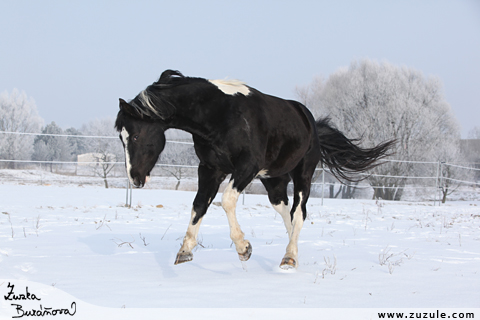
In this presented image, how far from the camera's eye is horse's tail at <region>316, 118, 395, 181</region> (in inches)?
199

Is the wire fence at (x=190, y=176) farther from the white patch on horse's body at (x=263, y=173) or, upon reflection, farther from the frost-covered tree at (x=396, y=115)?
the white patch on horse's body at (x=263, y=173)

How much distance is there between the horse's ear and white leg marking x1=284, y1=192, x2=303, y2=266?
5.65 feet

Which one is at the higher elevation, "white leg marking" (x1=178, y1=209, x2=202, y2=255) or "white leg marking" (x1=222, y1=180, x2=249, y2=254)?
"white leg marking" (x1=222, y1=180, x2=249, y2=254)

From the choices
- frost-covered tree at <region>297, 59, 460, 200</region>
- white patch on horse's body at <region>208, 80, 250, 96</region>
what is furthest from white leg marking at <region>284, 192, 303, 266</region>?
frost-covered tree at <region>297, 59, 460, 200</region>

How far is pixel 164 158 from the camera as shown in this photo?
86.2ft

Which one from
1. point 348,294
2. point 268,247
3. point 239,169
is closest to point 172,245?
point 268,247

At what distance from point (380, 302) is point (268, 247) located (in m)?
2.19

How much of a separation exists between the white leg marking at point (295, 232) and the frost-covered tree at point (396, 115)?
22270 mm

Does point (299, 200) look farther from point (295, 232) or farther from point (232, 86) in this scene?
point (232, 86)

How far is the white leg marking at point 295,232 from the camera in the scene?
11.2 ft

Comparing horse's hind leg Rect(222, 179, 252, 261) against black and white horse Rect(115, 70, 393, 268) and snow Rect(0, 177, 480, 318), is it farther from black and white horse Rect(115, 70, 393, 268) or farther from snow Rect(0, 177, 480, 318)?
snow Rect(0, 177, 480, 318)

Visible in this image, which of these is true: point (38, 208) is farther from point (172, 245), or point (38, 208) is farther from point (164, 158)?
point (164, 158)
